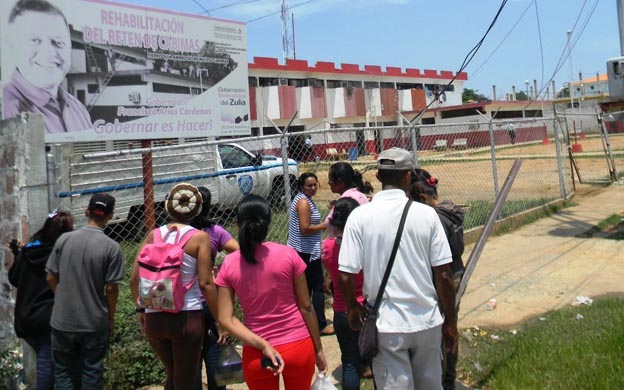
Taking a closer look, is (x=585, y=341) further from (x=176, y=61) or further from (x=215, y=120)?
(x=176, y=61)

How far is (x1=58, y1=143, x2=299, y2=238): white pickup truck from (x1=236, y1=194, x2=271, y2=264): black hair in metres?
4.33

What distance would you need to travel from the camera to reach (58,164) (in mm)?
4445

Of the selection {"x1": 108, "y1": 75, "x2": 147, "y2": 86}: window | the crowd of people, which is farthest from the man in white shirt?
{"x1": 108, "y1": 75, "x2": 147, "y2": 86}: window

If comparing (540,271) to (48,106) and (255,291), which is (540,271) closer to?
(255,291)

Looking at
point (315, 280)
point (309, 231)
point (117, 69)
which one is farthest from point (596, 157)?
point (309, 231)

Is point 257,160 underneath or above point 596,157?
underneath

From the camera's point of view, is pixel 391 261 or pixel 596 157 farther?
pixel 596 157

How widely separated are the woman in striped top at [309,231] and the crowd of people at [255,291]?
77cm

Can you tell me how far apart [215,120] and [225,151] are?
3.68 metres

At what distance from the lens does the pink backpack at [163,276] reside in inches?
128

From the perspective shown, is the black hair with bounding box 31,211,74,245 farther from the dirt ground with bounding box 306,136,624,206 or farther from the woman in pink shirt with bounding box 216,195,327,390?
the dirt ground with bounding box 306,136,624,206

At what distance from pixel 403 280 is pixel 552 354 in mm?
2239

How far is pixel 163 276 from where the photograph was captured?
3244mm

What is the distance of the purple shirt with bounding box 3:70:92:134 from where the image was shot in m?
7.04
